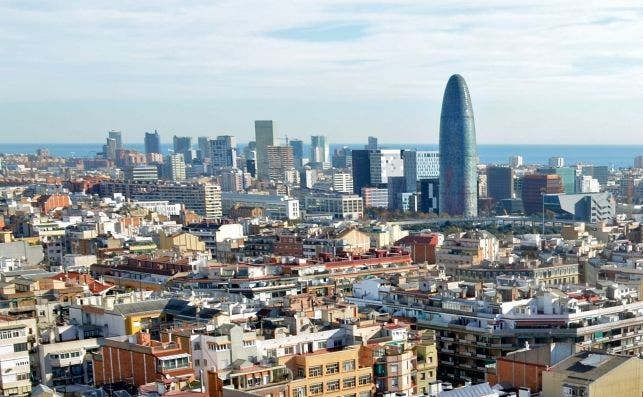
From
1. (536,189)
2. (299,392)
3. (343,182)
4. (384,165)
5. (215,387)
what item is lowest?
(343,182)

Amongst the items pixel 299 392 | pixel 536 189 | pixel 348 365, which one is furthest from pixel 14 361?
pixel 536 189

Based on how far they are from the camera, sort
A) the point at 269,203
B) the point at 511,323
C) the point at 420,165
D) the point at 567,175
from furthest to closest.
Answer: the point at 420,165
the point at 567,175
the point at 269,203
the point at 511,323

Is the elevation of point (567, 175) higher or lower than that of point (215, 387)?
lower

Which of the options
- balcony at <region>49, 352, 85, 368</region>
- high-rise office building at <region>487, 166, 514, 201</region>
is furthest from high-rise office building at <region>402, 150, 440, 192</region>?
balcony at <region>49, 352, 85, 368</region>

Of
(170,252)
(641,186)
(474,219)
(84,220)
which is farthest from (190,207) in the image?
(641,186)

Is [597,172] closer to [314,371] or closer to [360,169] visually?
[360,169]

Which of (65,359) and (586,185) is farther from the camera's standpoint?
(586,185)

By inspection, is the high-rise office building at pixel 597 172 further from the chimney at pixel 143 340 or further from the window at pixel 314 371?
the chimney at pixel 143 340
